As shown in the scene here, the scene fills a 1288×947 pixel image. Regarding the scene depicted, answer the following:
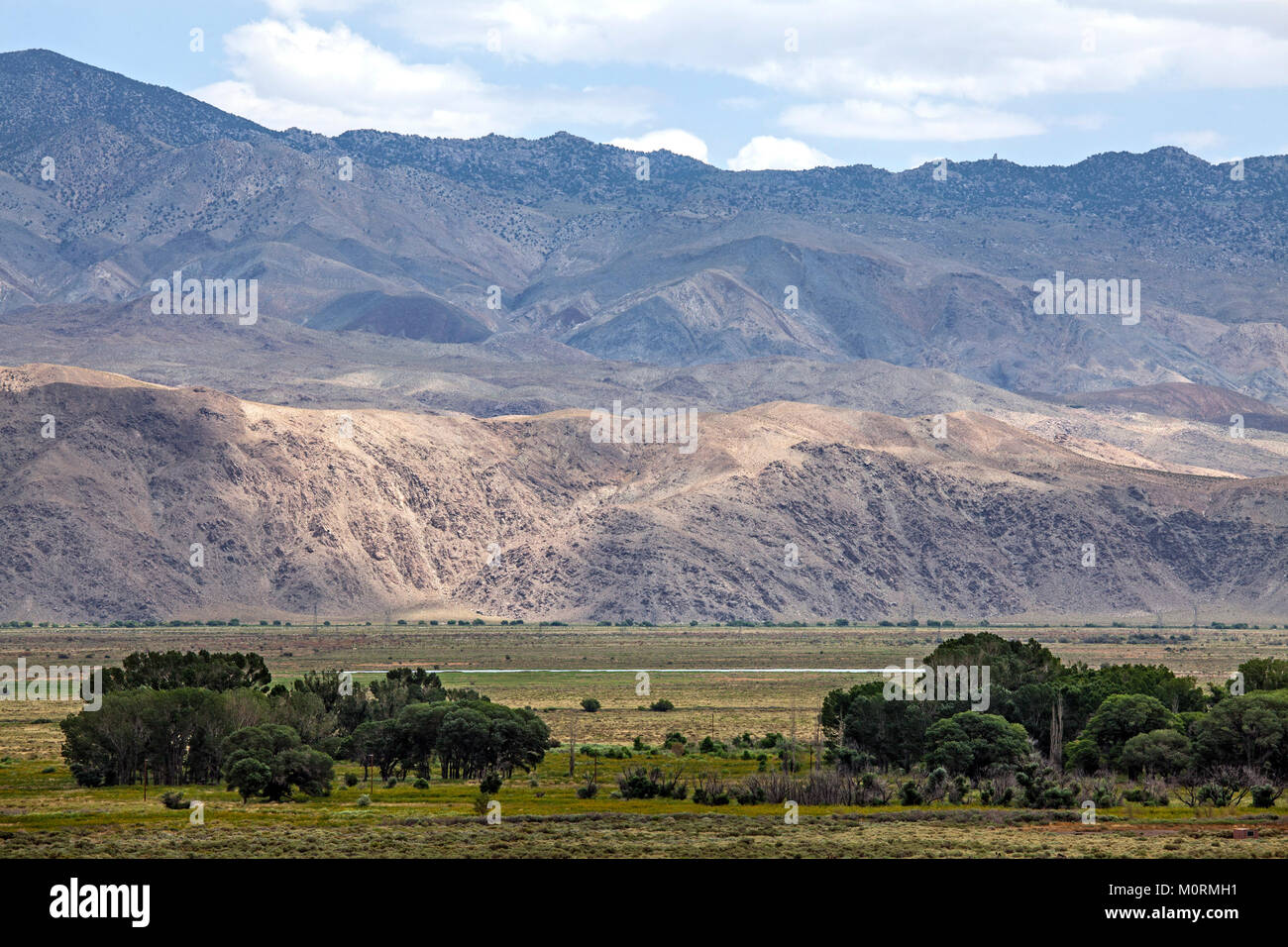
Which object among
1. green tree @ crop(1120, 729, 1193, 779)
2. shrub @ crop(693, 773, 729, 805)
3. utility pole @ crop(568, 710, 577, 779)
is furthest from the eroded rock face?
shrub @ crop(693, 773, 729, 805)

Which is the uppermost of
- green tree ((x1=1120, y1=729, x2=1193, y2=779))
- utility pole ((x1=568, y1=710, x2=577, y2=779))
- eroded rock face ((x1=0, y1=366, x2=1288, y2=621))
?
eroded rock face ((x1=0, y1=366, x2=1288, y2=621))

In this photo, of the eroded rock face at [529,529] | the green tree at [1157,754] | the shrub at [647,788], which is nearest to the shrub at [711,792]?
the shrub at [647,788]

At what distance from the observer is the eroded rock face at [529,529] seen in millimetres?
170875

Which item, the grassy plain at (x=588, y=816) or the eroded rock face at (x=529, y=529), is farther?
the eroded rock face at (x=529, y=529)

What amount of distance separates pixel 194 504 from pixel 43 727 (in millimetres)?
97371

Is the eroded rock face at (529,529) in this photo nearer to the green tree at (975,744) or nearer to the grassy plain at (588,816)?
the grassy plain at (588,816)

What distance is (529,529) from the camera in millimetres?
190000

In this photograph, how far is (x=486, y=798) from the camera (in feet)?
179

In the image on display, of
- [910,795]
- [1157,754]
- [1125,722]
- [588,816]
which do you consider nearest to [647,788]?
[588,816]

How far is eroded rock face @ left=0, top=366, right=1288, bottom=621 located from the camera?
17088cm

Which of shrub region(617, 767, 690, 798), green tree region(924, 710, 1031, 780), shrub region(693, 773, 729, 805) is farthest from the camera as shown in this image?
green tree region(924, 710, 1031, 780)

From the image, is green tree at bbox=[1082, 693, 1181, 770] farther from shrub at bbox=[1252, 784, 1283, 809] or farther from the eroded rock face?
the eroded rock face
